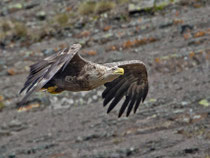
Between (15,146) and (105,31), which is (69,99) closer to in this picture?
(15,146)

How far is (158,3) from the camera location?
66.9ft

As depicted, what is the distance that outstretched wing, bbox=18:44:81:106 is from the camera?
895 cm

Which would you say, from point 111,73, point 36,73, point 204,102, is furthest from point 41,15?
point 36,73

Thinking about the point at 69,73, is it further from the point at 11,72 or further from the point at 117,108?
the point at 11,72

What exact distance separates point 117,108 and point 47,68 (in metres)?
6.44

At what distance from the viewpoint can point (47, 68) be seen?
30.7 ft

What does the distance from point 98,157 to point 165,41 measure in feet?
20.8

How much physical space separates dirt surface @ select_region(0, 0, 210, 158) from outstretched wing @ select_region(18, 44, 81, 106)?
15.1 feet

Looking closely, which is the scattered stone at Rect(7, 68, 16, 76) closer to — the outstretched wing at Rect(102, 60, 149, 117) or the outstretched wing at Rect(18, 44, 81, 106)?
the outstretched wing at Rect(102, 60, 149, 117)

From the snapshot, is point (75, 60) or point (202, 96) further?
point (202, 96)

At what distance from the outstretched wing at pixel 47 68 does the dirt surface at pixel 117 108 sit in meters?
4.61

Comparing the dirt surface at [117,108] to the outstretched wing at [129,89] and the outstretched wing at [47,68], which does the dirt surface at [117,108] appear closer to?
the outstretched wing at [129,89]

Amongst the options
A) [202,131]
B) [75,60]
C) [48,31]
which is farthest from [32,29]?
[75,60]

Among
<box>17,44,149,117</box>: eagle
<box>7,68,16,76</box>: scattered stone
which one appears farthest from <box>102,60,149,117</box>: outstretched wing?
<box>7,68,16,76</box>: scattered stone
